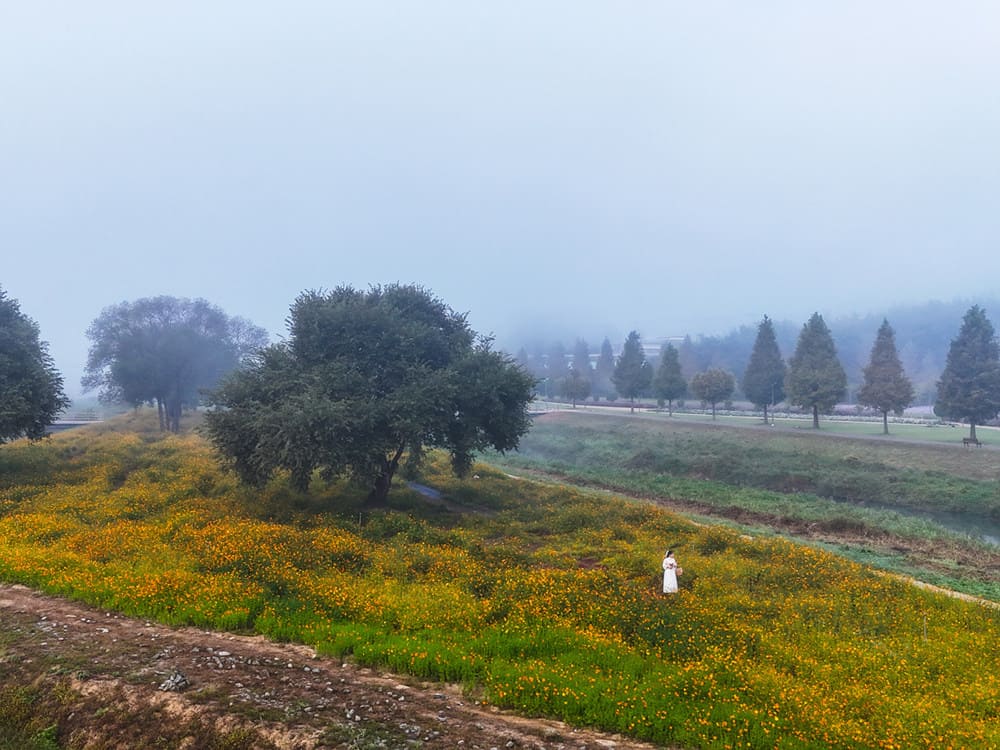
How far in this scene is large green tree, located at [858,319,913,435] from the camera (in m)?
55.9

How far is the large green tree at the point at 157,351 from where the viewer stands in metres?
61.0

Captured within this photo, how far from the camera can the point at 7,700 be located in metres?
9.55

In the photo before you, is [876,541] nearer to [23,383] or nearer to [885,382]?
[885,382]

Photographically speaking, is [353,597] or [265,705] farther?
[353,597]

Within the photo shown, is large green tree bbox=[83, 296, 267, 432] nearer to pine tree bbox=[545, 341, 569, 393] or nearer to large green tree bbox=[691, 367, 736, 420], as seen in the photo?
large green tree bbox=[691, 367, 736, 420]

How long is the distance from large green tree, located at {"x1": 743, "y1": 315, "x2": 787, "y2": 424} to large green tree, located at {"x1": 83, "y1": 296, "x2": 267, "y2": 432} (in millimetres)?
56322

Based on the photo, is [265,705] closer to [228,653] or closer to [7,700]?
[228,653]

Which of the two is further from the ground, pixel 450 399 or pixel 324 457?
pixel 450 399

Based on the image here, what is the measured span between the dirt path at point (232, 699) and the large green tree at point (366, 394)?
11977 mm

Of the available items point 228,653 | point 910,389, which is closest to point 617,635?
point 228,653

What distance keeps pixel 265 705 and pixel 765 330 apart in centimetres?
7451

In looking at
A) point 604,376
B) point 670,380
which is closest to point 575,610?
point 670,380

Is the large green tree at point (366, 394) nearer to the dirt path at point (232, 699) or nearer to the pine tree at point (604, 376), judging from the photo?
the dirt path at point (232, 699)

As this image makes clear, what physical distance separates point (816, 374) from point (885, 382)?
19.8 feet
